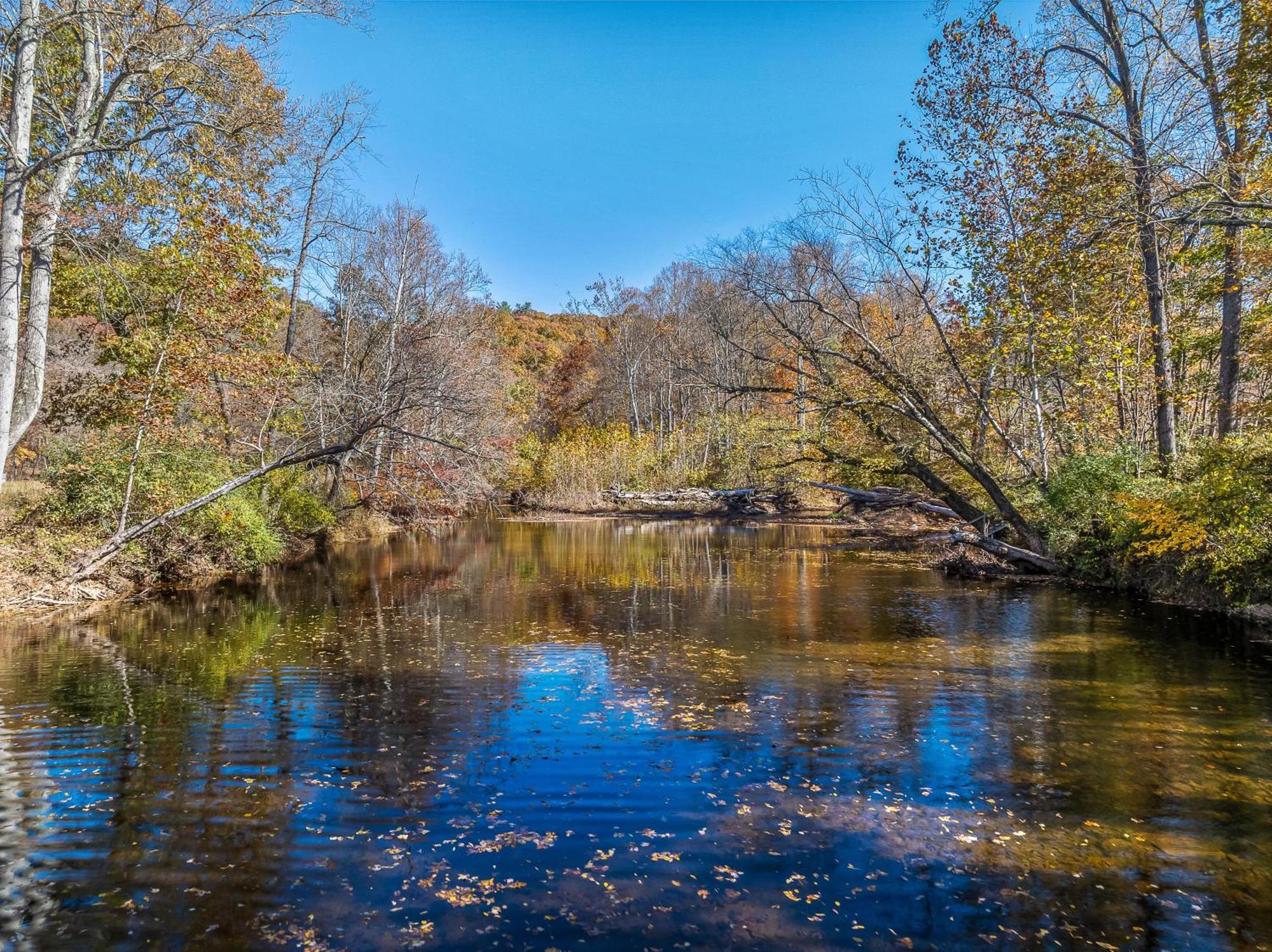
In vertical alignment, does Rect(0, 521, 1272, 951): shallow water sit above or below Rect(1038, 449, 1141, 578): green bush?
below

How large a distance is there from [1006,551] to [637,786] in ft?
42.0

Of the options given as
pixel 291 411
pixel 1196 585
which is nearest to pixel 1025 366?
pixel 1196 585

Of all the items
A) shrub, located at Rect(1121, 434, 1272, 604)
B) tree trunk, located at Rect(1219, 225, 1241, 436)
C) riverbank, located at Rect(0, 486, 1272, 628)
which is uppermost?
tree trunk, located at Rect(1219, 225, 1241, 436)

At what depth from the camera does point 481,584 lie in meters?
15.0

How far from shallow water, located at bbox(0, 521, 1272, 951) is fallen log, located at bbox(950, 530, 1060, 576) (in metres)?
4.12

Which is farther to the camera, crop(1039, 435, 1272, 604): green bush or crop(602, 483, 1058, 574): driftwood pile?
crop(602, 483, 1058, 574): driftwood pile

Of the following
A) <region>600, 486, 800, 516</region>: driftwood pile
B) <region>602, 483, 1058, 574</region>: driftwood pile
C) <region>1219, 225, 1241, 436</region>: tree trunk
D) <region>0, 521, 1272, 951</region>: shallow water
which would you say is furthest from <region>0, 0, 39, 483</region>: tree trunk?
<region>600, 486, 800, 516</region>: driftwood pile

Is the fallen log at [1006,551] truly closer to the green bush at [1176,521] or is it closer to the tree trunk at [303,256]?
the green bush at [1176,521]

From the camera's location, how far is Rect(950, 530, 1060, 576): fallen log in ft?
47.9

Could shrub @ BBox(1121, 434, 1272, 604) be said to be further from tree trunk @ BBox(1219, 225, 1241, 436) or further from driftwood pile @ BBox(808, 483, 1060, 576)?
driftwood pile @ BBox(808, 483, 1060, 576)

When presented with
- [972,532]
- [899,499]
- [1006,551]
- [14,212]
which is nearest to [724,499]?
[899,499]

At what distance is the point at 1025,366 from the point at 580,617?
31.5 feet

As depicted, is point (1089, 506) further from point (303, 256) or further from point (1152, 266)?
point (303, 256)

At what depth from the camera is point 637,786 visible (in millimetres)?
5160
